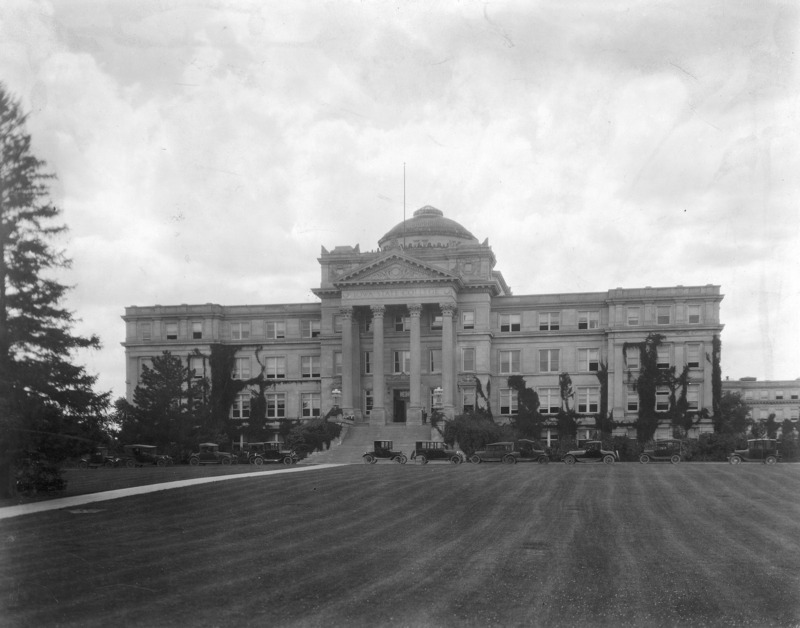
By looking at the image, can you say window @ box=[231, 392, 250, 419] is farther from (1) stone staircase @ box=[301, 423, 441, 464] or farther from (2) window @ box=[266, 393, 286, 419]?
(1) stone staircase @ box=[301, 423, 441, 464]

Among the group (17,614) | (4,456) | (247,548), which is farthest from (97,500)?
(17,614)

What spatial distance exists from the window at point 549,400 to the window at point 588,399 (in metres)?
1.78

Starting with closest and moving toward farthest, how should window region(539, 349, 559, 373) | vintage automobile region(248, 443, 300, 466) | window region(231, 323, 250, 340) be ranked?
vintage automobile region(248, 443, 300, 466), window region(539, 349, 559, 373), window region(231, 323, 250, 340)

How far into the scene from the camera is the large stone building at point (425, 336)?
71.4 m

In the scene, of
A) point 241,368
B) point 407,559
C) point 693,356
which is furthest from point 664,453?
point 241,368

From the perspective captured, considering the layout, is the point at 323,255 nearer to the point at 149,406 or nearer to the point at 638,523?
the point at 149,406

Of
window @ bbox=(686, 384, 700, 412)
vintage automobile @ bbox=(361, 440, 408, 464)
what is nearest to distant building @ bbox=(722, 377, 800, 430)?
window @ bbox=(686, 384, 700, 412)

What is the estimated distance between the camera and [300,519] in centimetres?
2470

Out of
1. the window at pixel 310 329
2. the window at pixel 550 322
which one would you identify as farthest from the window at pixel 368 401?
the window at pixel 550 322

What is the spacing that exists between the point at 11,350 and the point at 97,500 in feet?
18.3

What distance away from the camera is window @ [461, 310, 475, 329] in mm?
74375

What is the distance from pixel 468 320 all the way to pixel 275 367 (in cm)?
1848

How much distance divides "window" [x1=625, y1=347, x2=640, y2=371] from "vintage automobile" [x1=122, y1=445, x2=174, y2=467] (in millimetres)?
38314

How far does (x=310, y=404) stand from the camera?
7812 cm
